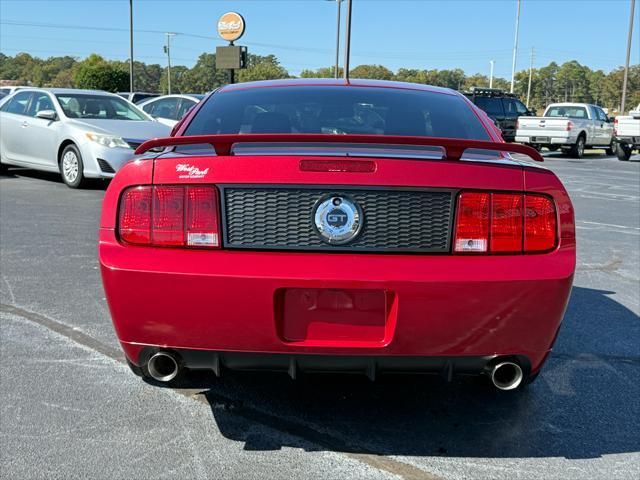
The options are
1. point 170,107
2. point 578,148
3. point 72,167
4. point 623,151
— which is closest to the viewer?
point 72,167

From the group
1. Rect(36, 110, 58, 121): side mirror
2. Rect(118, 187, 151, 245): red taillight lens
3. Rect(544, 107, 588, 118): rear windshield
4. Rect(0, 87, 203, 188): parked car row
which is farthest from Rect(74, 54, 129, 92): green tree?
Rect(118, 187, 151, 245): red taillight lens

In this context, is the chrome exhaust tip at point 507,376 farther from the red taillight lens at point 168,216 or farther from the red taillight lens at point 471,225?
the red taillight lens at point 168,216

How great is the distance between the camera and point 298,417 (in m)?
3.12

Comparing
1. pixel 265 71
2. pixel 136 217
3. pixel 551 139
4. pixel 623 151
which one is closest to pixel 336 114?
pixel 136 217

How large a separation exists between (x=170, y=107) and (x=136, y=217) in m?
14.3

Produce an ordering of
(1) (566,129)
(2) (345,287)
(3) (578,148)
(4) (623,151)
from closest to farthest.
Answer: (2) (345,287) → (1) (566,129) → (4) (623,151) → (3) (578,148)

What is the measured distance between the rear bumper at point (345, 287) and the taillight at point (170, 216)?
5 centimetres

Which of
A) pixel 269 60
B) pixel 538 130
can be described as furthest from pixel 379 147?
pixel 269 60

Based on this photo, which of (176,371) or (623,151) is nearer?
(176,371)

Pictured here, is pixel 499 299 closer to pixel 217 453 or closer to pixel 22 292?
A: pixel 217 453

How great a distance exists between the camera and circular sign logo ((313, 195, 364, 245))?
98.6 inches

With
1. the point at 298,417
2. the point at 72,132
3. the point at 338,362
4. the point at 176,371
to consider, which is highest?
the point at 72,132

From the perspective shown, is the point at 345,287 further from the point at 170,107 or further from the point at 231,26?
the point at 231,26

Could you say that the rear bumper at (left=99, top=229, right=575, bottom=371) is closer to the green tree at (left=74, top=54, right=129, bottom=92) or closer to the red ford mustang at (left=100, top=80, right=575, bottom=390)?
the red ford mustang at (left=100, top=80, right=575, bottom=390)
